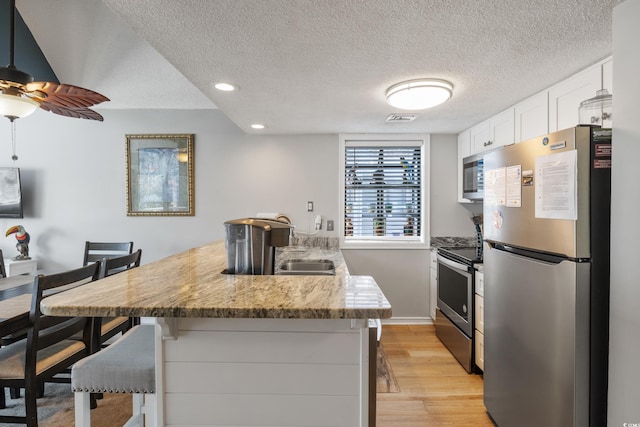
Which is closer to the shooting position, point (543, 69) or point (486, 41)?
point (486, 41)

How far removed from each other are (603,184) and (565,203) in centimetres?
15

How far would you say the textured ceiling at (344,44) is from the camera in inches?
47.8

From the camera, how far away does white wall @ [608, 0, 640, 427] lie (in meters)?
1.11

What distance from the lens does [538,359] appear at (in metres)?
1.48

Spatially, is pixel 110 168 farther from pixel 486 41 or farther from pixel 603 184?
pixel 603 184

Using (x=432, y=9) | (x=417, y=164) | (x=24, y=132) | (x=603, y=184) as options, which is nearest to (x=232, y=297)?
(x=432, y=9)

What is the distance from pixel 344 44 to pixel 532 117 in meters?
1.51

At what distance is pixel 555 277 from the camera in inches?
53.9

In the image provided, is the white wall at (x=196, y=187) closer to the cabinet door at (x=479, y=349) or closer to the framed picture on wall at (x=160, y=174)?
the framed picture on wall at (x=160, y=174)

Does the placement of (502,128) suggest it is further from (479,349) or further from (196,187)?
(196,187)

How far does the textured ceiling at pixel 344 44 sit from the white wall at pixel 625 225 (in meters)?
0.20

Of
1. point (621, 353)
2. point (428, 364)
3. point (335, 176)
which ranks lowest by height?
point (428, 364)

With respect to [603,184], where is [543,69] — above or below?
above

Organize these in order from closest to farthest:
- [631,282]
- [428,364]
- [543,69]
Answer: [631,282]
[543,69]
[428,364]
